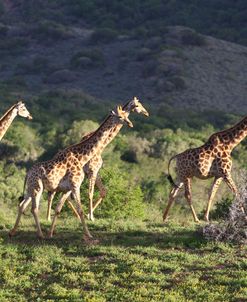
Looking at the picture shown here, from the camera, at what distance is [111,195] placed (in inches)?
875

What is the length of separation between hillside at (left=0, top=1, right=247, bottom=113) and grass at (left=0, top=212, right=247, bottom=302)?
4218cm

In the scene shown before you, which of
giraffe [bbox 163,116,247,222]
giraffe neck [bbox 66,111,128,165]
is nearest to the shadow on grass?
giraffe [bbox 163,116,247,222]

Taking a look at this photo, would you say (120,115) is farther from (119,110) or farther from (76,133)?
(76,133)

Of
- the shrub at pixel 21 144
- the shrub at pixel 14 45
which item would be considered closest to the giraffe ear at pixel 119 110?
the shrub at pixel 21 144

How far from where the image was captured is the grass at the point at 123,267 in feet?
39.1

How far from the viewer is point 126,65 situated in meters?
64.8

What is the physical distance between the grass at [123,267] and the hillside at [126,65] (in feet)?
138

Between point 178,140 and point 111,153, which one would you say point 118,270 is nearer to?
point 111,153

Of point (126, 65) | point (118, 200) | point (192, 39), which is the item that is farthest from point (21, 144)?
point (192, 39)

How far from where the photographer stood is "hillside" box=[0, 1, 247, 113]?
59719mm

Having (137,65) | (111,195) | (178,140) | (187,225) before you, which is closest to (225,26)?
(137,65)

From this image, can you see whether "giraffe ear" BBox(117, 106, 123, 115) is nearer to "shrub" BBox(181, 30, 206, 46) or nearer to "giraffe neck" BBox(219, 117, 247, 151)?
"giraffe neck" BBox(219, 117, 247, 151)

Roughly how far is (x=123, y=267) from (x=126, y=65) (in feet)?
172

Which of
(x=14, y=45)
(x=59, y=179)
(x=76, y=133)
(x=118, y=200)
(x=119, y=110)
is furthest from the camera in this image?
(x=14, y=45)
